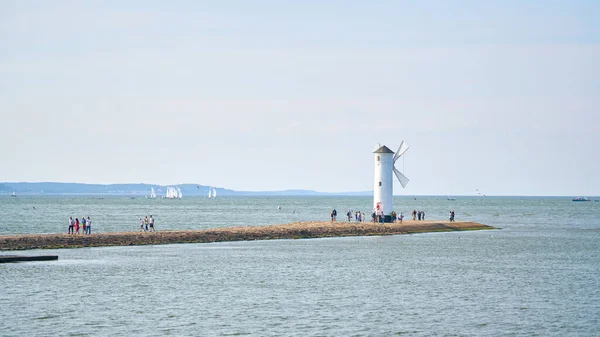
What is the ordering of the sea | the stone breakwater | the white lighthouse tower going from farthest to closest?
the white lighthouse tower
the stone breakwater
the sea

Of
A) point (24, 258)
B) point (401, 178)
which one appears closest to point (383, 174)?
point (401, 178)

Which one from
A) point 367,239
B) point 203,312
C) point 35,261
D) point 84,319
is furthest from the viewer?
point 367,239

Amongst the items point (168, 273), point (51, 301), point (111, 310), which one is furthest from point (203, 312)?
point (168, 273)

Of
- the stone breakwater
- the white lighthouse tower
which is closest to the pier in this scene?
the stone breakwater

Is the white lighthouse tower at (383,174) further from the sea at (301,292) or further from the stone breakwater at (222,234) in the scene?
the sea at (301,292)

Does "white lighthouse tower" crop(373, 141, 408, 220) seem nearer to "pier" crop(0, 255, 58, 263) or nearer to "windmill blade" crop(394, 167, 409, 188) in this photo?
"windmill blade" crop(394, 167, 409, 188)

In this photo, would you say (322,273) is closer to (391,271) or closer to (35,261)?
(391,271)

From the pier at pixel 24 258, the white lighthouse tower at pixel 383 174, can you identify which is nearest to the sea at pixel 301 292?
the pier at pixel 24 258

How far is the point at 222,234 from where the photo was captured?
80.1m

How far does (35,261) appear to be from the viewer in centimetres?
5541

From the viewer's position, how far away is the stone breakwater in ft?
219

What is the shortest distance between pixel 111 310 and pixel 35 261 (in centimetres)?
1989

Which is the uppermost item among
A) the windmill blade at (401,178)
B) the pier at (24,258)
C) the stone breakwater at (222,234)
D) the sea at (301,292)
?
the windmill blade at (401,178)

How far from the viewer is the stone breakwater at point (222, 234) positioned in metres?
66.6
